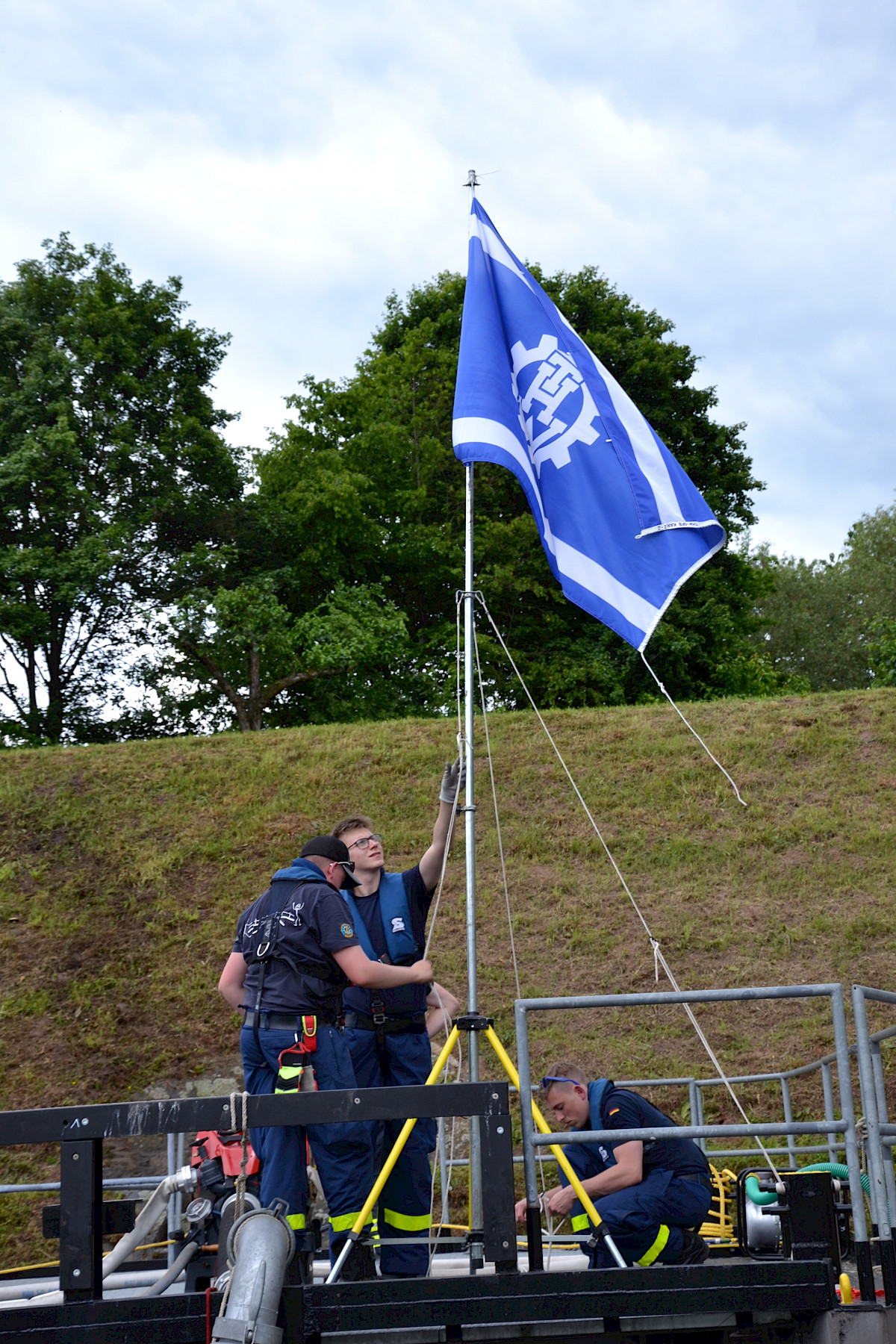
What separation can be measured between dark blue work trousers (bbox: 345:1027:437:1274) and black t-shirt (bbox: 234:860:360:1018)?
0.54 meters

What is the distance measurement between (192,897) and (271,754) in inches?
141

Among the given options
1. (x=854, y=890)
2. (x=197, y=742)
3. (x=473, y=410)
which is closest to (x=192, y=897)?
(x=197, y=742)

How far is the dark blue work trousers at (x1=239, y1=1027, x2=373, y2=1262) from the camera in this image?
14.9 feet

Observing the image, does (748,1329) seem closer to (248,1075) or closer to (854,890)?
(248,1075)

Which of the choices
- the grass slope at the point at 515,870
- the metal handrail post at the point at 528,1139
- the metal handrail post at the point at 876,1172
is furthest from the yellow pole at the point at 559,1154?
the grass slope at the point at 515,870

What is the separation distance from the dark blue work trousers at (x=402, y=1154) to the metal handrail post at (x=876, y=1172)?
1.81 metres

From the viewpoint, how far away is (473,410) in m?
6.89

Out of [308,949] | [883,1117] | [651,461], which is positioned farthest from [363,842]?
[651,461]

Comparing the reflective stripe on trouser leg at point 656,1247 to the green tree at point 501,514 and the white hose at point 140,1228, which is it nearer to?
the white hose at point 140,1228

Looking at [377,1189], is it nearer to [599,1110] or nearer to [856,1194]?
[599,1110]

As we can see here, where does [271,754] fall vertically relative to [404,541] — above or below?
below

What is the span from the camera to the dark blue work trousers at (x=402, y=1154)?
17.0 ft

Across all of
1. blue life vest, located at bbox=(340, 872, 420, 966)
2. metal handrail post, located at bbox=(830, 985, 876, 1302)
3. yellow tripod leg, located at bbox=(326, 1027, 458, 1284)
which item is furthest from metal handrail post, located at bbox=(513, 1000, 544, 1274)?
blue life vest, located at bbox=(340, 872, 420, 966)

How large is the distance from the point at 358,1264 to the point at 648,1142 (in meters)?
1.59
